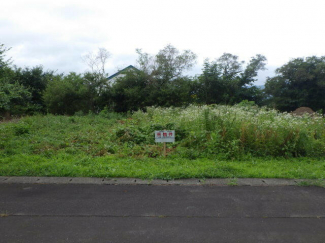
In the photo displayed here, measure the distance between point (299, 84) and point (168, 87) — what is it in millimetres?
14218

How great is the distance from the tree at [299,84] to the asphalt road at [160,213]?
21.7m

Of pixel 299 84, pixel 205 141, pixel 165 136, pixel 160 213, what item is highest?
pixel 299 84

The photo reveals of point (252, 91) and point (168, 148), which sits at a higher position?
point (252, 91)

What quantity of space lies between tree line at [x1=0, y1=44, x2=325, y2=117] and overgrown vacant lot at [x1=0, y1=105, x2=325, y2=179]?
7.75 m

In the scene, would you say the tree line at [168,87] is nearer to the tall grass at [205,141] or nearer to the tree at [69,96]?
the tree at [69,96]

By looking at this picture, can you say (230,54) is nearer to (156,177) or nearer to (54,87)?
(54,87)

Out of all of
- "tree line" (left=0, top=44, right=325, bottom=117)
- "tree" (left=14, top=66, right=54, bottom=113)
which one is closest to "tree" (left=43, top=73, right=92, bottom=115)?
"tree line" (left=0, top=44, right=325, bottom=117)

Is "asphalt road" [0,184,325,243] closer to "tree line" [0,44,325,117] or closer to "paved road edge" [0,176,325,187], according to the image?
"paved road edge" [0,176,325,187]

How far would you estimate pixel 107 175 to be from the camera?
6.13 meters

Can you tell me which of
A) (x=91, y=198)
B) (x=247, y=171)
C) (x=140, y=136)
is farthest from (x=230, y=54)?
(x=91, y=198)

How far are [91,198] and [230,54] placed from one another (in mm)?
21868

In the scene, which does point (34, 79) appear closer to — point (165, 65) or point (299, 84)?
point (165, 65)

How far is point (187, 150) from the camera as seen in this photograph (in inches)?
308

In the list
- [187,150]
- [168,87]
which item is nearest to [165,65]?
[168,87]
